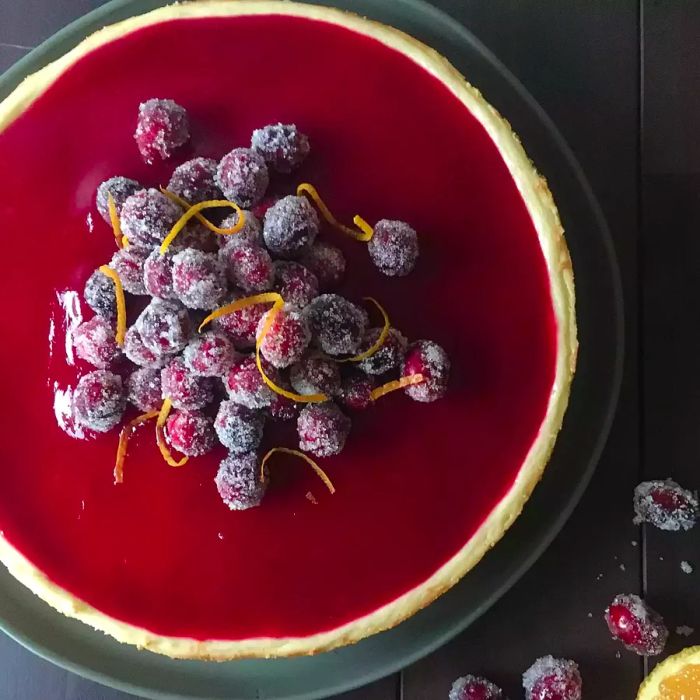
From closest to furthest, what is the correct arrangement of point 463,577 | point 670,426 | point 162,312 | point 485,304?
1. point 162,312
2. point 485,304
3. point 463,577
4. point 670,426

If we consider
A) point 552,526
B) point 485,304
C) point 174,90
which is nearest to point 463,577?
point 552,526

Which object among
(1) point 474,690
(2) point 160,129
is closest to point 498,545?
(1) point 474,690

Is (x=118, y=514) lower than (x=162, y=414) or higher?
lower

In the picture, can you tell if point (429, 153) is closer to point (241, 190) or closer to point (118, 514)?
point (241, 190)

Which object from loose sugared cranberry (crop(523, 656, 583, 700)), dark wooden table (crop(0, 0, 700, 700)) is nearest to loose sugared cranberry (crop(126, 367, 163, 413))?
dark wooden table (crop(0, 0, 700, 700))

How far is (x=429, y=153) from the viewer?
1.09 m

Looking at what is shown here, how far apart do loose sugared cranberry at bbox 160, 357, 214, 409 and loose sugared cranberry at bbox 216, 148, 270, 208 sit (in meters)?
0.20

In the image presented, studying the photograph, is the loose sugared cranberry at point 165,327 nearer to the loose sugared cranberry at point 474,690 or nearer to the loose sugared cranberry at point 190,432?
the loose sugared cranberry at point 190,432

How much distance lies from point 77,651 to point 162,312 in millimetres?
558

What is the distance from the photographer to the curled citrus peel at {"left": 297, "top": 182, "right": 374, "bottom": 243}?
103cm

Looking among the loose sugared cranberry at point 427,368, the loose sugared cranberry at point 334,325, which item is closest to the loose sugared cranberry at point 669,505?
the loose sugared cranberry at point 427,368

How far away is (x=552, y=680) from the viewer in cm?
131

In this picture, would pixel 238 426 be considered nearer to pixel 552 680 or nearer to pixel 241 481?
pixel 241 481

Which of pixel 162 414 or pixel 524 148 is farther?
pixel 524 148
